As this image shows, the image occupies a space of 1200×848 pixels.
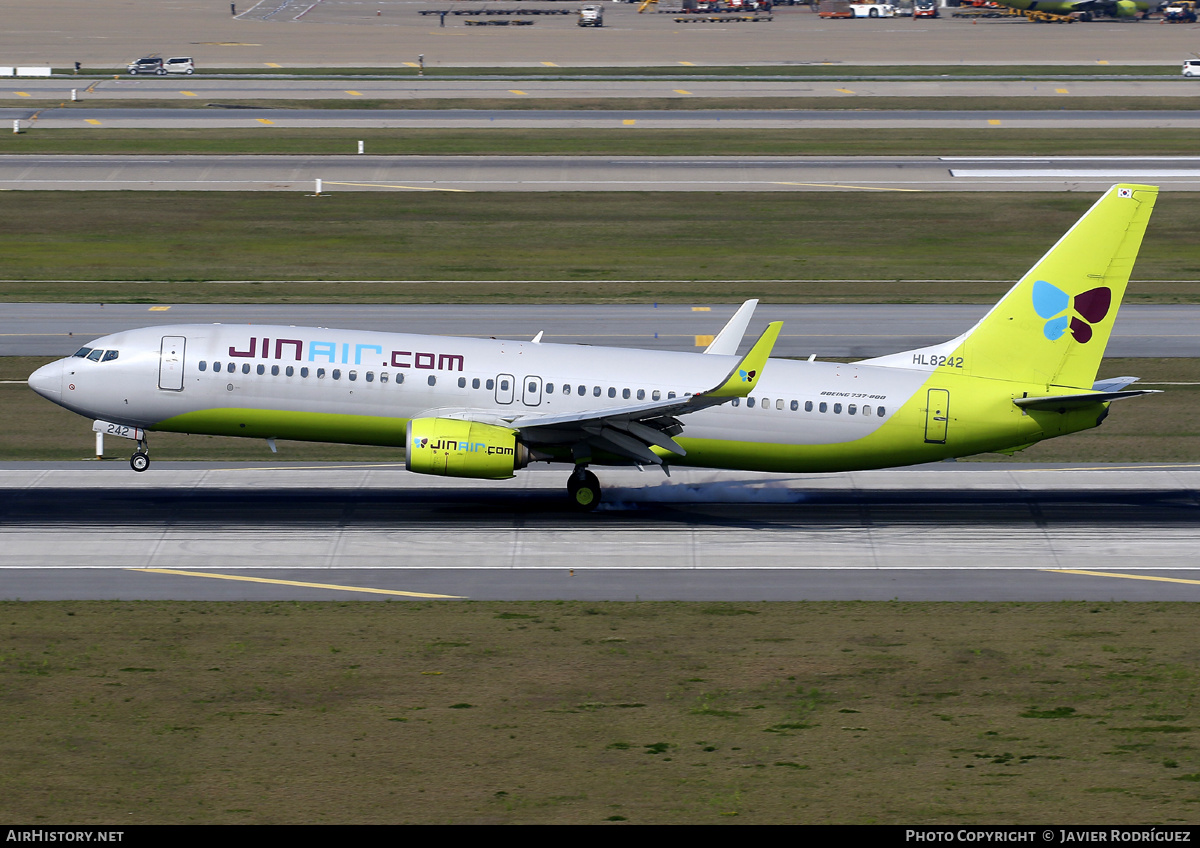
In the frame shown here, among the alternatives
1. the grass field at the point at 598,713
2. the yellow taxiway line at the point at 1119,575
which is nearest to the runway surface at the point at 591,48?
the yellow taxiway line at the point at 1119,575

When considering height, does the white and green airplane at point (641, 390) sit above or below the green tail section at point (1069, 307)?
below

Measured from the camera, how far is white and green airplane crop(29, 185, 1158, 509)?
3816cm

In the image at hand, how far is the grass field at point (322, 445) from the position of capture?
4538 cm

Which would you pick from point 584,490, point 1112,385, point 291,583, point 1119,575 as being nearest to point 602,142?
point 584,490

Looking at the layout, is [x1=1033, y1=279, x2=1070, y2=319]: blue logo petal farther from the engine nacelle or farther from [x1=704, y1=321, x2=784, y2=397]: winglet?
the engine nacelle

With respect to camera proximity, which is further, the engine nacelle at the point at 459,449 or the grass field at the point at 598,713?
the engine nacelle at the point at 459,449

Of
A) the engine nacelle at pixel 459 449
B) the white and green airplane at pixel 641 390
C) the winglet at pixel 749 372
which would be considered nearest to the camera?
the winglet at pixel 749 372

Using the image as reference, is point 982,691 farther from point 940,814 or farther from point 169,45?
point 169,45

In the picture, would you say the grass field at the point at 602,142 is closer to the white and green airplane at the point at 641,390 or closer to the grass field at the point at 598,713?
the white and green airplane at the point at 641,390

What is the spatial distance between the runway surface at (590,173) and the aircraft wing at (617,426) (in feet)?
178

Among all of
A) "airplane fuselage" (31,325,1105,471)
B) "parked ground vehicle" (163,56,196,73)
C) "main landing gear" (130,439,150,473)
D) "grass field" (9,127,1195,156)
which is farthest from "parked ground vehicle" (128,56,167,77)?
"airplane fuselage" (31,325,1105,471)

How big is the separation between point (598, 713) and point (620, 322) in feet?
125

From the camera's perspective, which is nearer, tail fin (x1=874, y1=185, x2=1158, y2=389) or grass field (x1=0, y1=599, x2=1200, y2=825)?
grass field (x1=0, y1=599, x2=1200, y2=825)

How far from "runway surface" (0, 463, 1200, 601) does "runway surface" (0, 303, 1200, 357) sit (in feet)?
47.5
